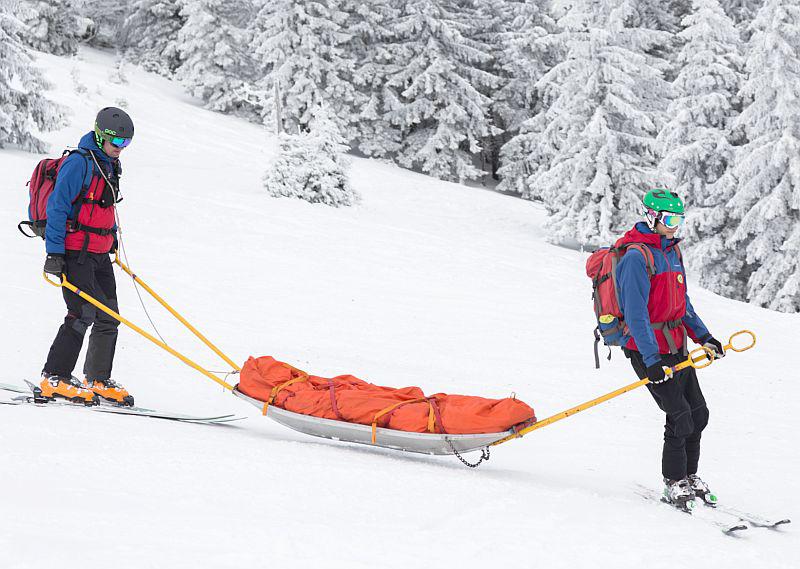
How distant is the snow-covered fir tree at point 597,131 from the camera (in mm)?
18406

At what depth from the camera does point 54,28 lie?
1179 inches

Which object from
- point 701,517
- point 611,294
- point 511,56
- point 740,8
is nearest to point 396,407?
point 611,294

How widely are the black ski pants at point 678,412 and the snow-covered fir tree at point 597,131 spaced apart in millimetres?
13803

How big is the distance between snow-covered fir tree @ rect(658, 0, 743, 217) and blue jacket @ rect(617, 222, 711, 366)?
15637 millimetres

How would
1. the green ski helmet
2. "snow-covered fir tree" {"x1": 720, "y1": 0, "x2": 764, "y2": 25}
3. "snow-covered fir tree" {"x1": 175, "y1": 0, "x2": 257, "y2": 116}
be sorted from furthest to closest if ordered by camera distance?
"snow-covered fir tree" {"x1": 175, "y1": 0, "x2": 257, "y2": 116} < "snow-covered fir tree" {"x1": 720, "y1": 0, "x2": 764, "y2": 25} < the green ski helmet

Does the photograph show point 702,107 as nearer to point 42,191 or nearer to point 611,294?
point 611,294

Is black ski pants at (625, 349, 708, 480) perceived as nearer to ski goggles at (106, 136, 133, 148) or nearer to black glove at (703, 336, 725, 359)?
black glove at (703, 336, 725, 359)

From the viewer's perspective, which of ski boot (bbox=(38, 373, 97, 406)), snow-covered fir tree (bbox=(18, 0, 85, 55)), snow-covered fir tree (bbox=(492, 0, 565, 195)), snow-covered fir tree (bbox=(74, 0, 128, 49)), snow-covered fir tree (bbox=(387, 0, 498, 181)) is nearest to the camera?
ski boot (bbox=(38, 373, 97, 406))

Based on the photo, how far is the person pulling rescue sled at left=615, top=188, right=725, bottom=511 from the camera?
14.8 feet

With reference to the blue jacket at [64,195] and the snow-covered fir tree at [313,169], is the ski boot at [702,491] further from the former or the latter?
the snow-covered fir tree at [313,169]

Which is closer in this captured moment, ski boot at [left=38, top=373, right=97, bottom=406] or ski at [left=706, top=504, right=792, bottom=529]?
ski at [left=706, top=504, right=792, bottom=529]

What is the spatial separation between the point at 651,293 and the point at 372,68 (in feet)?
81.2

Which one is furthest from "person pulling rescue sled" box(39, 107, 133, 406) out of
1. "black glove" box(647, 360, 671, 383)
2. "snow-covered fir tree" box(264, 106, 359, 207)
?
"snow-covered fir tree" box(264, 106, 359, 207)

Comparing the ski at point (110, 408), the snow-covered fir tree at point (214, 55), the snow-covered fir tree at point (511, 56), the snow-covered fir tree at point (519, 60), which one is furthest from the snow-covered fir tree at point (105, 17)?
the ski at point (110, 408)
